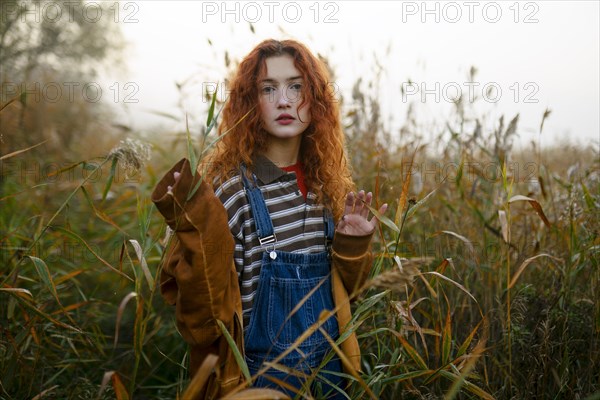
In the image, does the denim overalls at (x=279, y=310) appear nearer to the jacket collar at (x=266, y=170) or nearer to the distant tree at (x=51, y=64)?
the jacket collar at (x=266, y=170)

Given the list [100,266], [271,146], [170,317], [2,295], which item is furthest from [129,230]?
[271,146]

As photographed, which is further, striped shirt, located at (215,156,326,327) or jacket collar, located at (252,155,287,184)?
jacket collar, located at (252,155,287,184)

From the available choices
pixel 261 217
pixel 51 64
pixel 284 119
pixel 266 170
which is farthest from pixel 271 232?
pixel 51 64

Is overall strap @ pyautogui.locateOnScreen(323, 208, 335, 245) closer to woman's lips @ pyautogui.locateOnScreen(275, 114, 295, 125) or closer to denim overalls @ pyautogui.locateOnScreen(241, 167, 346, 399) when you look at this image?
denim overalls @ pyautogui.locateOnScreen(241, 167, 346, 399)

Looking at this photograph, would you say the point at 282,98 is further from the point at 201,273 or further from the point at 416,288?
the point at 416,288

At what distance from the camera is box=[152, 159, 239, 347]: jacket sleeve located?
1.34 meters

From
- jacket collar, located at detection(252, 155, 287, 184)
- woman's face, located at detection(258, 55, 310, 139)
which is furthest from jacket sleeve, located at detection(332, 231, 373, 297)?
woman's face, located at detection(258, 55, 310, 139)

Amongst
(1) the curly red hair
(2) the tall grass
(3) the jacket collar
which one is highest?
(1) the curly red hair

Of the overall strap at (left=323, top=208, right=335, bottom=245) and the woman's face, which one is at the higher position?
the woman's face

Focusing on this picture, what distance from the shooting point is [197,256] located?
1.34 metres

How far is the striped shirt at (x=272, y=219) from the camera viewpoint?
159cm

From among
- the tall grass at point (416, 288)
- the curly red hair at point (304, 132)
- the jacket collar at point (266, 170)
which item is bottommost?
the tall grass at point (416, 288)

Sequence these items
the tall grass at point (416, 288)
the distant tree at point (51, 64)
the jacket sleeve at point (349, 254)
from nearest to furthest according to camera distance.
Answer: the tall grass at point (416, 288), the jacket sleeve at point (349, 254), the distant tree at point (51, 64)

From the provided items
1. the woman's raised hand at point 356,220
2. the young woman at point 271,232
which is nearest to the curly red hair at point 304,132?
the young woman at point 271,232
